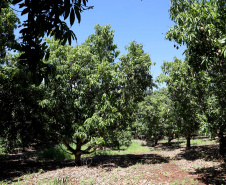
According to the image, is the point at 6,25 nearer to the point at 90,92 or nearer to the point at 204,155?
the point at 90,92

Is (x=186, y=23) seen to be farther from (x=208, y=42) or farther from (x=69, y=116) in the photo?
(x=69, y=116)

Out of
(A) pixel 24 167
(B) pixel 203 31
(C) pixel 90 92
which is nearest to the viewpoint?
(B) pixel 203 31

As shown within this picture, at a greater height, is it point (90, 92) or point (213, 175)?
point (90, 92)

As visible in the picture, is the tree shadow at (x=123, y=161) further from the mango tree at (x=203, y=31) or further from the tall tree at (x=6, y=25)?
the tall tree at (x=6, y=25)

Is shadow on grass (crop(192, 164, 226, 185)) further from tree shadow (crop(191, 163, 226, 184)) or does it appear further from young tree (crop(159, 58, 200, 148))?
young tree (crop(159, 58, 200, 148))

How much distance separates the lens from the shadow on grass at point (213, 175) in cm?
660

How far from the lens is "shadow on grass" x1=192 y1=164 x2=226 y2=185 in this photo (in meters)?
6.60

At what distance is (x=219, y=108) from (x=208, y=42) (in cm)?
355

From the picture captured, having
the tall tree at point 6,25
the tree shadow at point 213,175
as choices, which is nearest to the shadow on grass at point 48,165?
the tree shadow at point 213,175

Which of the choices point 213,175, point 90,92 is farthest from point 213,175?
point 90,92

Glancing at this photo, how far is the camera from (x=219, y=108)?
727 cm

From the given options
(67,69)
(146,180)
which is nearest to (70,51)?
(67,69)

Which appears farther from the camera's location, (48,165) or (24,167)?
(48,165)

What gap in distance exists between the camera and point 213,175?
730 cm
